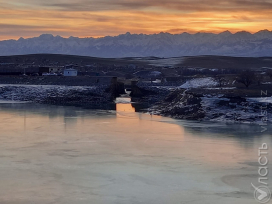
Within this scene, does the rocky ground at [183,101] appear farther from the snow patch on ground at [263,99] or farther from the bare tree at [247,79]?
the bare tree at [247,79]

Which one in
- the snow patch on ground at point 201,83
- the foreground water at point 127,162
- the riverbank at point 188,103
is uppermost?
the snow patch on ground at point 201,83

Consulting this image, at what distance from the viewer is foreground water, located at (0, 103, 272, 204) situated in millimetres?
15805

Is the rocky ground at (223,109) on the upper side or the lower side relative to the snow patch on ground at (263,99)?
lower

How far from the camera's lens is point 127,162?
20.1 m

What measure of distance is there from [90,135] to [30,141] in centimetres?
341

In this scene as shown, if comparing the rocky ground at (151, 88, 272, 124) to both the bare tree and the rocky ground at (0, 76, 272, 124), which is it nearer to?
the rocky ground at (0, 76, 272, 124)

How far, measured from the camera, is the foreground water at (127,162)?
51.9ft

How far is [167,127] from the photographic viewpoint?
3030 centimetres

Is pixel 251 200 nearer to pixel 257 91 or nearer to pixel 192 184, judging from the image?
pixel 192 184

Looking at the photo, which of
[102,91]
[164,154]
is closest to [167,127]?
[164,154]

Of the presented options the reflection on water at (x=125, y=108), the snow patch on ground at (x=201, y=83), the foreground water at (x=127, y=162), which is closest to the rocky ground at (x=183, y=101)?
the snow patch on ground at (x=201, y=83)

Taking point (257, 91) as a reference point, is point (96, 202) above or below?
below

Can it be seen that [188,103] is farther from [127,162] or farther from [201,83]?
[201,83]

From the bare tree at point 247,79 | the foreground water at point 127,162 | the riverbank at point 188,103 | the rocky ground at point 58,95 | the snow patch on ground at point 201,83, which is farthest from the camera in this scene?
the snow patch on ground at point 201,83
